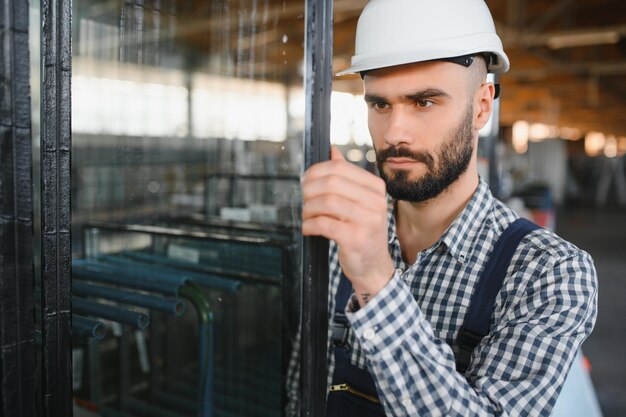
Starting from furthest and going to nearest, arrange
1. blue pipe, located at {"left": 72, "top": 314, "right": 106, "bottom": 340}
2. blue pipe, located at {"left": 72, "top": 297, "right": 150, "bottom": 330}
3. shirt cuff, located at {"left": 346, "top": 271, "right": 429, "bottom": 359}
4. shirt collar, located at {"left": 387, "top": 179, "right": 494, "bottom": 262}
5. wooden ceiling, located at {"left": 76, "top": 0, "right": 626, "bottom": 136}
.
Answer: wooden ceiling, located at {"left": 76, "top": 0, "right": 626, "bottom": 136} → blue pipe, located at {"left": 72, "top": 297, "right": 150, "bottom": 330} → blue pipe, located at {"left": 72, "top": 314, "right": 106, "bottom": 340} → shirt collar, located at {"left": 387, "top": 179, "right": 494, "bottom": 262} → shirt cuff, located at {"left": 346, "top": 271, "right": 429, "bottom": 359}

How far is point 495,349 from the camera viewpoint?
99 centimetres

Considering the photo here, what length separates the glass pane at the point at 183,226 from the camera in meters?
1.89

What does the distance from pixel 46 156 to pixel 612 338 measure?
16.1ft

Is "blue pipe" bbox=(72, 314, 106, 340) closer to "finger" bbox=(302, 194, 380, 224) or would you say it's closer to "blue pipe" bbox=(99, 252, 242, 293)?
"blue pipe" bbox=(99, 252, 242, 293)

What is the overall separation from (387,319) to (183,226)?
2.32 metres

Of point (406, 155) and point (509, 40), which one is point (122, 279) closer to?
point (406, 155)

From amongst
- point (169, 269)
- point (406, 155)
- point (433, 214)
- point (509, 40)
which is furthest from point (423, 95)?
point (509, 40)

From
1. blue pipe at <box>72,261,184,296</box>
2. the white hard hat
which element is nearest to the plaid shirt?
the white hard hat

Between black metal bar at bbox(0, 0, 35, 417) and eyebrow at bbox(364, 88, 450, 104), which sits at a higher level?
eyebrow at bbox(364, 88, 450, 104)

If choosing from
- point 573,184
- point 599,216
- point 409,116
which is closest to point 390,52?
point 409,116

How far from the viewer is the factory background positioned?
66 centimetres

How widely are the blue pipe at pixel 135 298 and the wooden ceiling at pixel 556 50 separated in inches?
150

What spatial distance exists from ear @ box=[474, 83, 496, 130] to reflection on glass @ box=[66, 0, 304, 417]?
0.80m

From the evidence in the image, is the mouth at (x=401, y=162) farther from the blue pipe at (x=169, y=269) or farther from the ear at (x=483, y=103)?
the blue pipe at (x=169, y=269)
